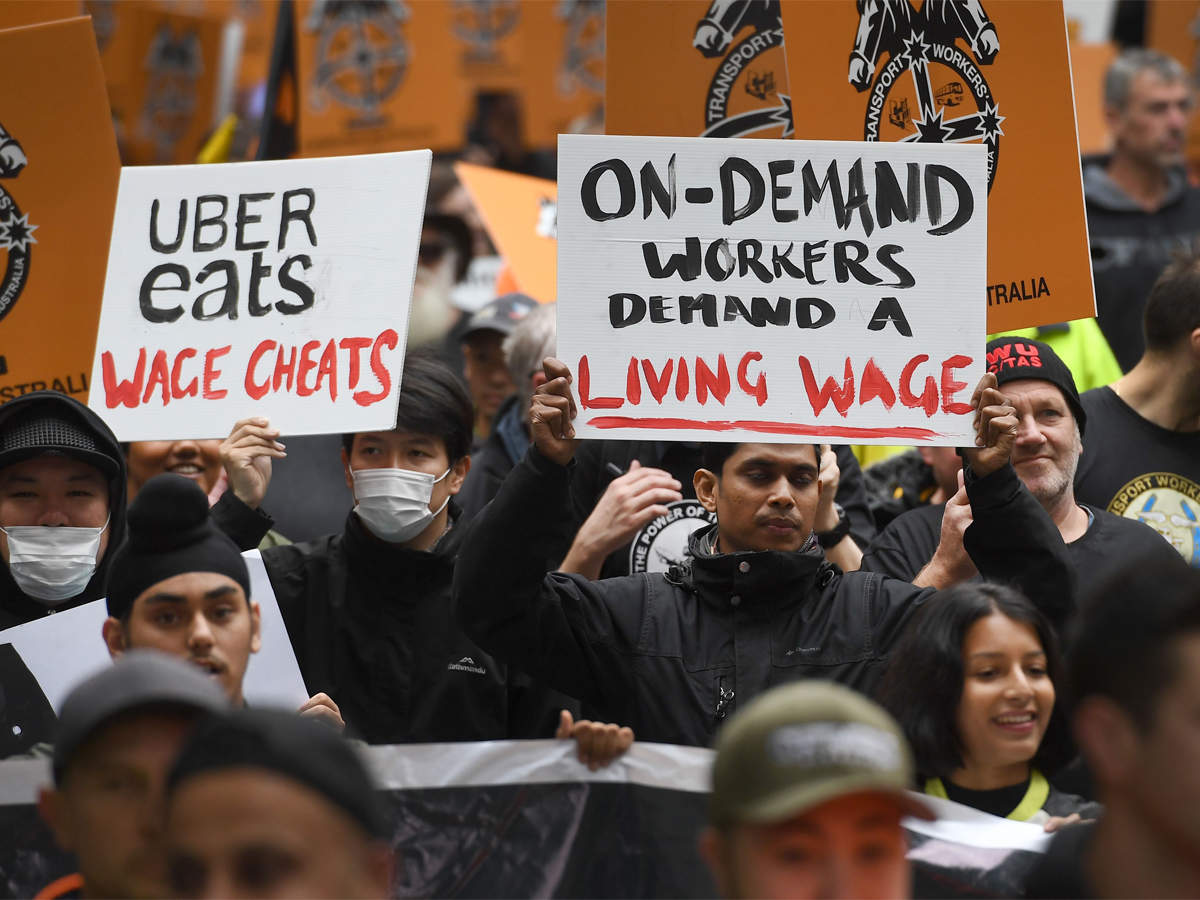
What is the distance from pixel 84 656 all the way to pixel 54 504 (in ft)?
1.71

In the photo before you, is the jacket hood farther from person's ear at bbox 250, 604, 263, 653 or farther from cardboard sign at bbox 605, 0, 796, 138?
person's ear at bbox 250, 604, 263, 653

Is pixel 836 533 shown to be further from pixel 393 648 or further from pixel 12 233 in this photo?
pixel 12 233

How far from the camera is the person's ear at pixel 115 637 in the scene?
3539 mm

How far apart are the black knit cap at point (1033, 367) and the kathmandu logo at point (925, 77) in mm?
647

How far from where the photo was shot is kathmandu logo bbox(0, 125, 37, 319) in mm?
5031

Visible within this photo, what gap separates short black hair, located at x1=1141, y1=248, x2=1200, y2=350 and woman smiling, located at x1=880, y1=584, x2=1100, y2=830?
6.37 ft

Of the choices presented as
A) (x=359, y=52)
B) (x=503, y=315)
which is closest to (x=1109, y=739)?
(x=503, y=315)

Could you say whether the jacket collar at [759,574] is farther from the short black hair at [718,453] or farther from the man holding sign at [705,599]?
the short black hair at [718,453]

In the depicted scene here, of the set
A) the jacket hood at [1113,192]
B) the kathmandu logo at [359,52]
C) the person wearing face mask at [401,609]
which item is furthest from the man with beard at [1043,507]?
the kathmandu logo at [359,52]

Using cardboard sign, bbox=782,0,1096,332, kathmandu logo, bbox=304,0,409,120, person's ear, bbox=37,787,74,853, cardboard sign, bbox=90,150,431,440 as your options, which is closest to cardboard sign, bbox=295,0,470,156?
kathmandu logo, bbox=304,0,409,120

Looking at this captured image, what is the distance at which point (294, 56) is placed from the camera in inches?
273

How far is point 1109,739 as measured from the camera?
242cm

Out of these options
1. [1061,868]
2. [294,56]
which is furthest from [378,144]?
[1061,868]

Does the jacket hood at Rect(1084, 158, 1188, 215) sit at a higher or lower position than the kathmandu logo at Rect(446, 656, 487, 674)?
higher
